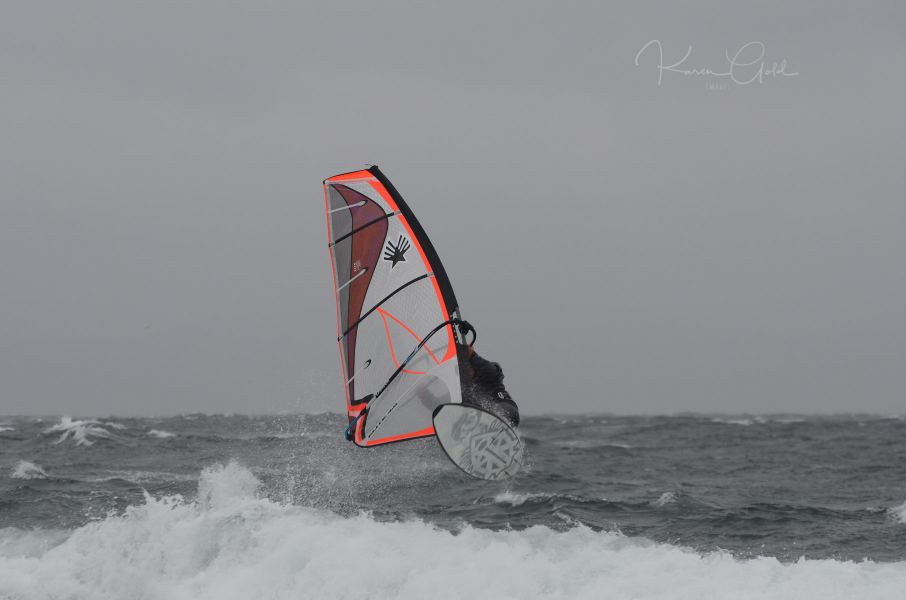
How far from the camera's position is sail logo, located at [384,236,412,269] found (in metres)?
9.19

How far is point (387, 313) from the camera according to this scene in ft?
30.7

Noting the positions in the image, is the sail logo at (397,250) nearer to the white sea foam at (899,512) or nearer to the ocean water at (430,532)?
the ocean water at (430,532)

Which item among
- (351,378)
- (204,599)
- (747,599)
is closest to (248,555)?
(204,599)

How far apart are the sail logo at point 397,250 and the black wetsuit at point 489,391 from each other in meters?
1.19

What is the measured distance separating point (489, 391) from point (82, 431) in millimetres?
16307

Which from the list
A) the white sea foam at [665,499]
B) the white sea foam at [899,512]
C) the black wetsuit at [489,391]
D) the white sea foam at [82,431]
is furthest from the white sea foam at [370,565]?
the white sea foam at [82,431]

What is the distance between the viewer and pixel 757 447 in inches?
950

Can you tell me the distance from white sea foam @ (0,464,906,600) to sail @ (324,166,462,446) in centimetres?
171

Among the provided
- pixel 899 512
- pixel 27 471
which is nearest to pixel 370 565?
pixel 899 512

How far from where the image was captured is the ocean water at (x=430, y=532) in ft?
32.2

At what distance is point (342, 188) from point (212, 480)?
562 centimetres

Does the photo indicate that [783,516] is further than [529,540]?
Yes

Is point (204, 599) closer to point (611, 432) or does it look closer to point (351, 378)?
point (351, 378)

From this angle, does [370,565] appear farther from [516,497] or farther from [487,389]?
[516,497]
